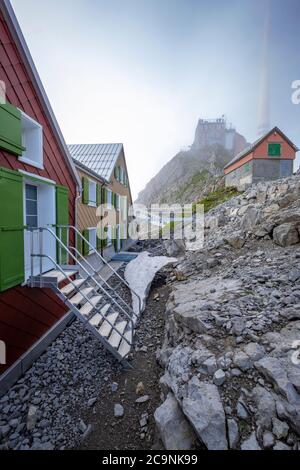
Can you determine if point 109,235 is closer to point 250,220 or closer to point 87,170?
point 87,170

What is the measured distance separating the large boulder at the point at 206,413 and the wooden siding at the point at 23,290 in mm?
3784

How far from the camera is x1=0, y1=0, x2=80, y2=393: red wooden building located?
430 cm

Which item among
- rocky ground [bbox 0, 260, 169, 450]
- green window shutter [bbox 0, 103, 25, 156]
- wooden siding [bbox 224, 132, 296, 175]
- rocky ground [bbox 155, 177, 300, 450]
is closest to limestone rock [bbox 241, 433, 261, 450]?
rocky ground [bbox 155, 177, 300, 450]

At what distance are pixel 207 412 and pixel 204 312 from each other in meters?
1.81

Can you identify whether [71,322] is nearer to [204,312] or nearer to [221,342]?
[204,312]

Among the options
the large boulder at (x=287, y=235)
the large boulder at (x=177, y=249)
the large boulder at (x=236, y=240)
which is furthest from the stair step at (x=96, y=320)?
the large boulder at (x=177, y=249)

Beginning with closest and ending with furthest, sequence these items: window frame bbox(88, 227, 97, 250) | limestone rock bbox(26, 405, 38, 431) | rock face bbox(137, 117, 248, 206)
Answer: limestone rock bbox(26, 405, 38, 431) < window frame bbox(88, 227, 97, 250) < rock face bbox(137, 117, 248, 206)

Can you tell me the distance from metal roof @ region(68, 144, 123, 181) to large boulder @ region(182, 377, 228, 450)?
1185 centimetres

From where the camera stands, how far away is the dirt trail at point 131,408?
11.0 ft

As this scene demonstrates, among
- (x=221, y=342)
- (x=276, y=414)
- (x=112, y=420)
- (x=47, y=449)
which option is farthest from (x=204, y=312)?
(x=47, y=449)

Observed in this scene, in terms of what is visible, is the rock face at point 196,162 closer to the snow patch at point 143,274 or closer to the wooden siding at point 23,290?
the snow patch at point 143,274

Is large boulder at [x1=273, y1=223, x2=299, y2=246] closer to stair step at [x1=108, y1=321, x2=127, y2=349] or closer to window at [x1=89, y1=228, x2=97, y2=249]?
stair step at [x1=108, y1=321, x2=127, y2=349]

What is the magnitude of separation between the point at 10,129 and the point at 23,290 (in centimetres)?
345

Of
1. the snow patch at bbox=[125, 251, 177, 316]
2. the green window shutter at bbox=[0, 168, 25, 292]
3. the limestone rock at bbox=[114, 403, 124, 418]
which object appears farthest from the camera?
the snow patch at bbox=[125, 251, 177, 316]
